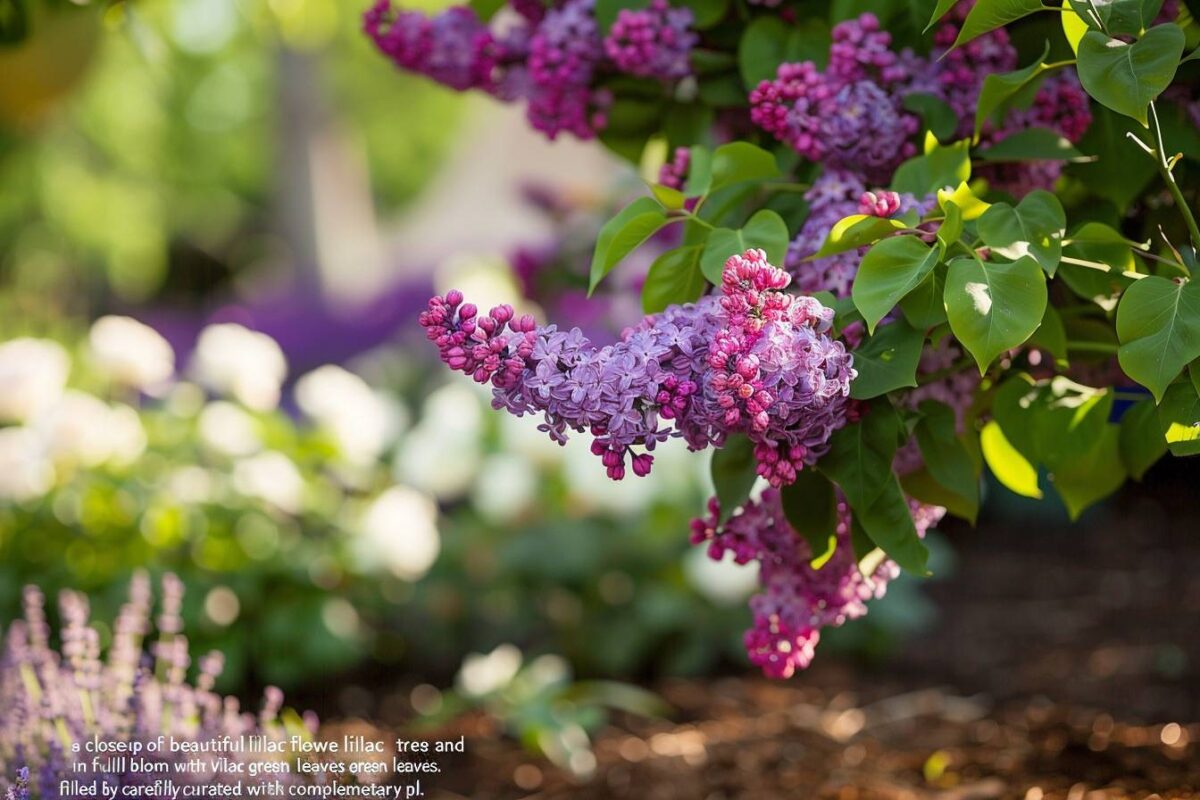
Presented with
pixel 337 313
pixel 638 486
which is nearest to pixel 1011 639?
pixel 638 486

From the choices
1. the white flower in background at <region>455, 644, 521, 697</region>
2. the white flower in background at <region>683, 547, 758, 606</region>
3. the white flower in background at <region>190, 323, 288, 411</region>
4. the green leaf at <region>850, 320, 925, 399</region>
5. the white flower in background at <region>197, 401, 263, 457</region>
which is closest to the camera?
the green leaf at <region>850, 320, 925, 399</region>

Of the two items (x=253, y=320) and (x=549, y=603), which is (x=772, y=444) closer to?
(x=549, y=603)

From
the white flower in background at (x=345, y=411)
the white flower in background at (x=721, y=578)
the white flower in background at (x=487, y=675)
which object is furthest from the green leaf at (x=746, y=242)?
the white flower in background at (x=345, y=411)

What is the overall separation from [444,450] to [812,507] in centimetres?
210

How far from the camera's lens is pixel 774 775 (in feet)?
7.46

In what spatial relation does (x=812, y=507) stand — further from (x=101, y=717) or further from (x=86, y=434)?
(x=86, y=434)

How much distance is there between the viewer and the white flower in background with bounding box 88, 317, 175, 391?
126 inches

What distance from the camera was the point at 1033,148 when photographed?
1.40 metres

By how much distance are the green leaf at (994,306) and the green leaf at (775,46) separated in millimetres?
533

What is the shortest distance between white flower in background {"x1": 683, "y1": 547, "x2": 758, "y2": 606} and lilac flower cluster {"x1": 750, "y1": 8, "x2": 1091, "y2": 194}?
1.56 metres

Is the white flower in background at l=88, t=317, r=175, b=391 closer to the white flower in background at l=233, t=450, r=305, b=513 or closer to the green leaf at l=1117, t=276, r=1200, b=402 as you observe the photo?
the white flower in background at l=233, t=450, r=305, b=513

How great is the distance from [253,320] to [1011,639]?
21.4 feet

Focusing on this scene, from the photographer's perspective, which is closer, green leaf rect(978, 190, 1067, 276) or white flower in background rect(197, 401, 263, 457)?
green leaf rect(978, 190, 1067, 276)

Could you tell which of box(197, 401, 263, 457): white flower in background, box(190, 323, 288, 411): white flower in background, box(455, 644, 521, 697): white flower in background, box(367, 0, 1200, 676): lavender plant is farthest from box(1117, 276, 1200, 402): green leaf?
box(190, 323, 288, 411): white flower in background
